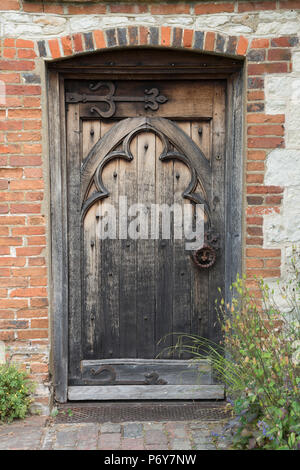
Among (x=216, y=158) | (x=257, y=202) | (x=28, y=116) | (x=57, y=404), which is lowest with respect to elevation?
(x=57, y=404)

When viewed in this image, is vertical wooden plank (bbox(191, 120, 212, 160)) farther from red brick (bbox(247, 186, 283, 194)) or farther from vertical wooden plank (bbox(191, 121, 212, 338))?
red brick (bbox(247, 186, 283, 194))

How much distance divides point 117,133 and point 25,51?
85 centimetres

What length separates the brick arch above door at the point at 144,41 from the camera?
3170 millimetres

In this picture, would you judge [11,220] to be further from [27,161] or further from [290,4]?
[290,4]

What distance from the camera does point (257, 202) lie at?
3.26 meters

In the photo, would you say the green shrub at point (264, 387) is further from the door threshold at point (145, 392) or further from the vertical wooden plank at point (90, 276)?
the vertical wooden plank at point (90, 276)

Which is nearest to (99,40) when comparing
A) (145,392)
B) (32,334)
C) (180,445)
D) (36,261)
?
(36,261)

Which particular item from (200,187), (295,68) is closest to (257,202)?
(200,187)

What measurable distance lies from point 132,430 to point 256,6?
3.02m

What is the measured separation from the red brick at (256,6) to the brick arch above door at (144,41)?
0.20 meters

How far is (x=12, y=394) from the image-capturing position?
10.4ft
